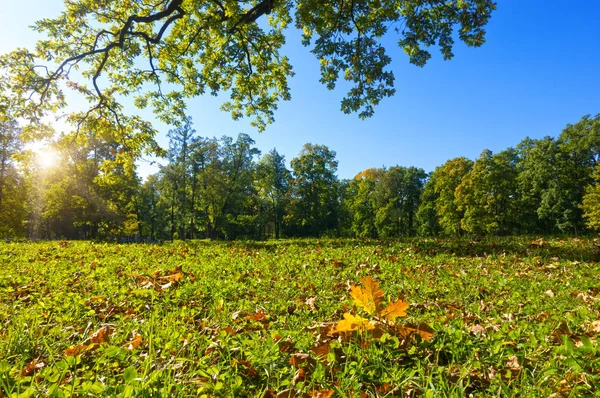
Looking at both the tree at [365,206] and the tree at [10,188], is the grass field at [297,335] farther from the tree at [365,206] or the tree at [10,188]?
the tree at [365,206]

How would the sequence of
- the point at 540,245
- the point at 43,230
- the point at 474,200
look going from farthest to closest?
the point at 43,230
the point at 474,200
the point at 540,245

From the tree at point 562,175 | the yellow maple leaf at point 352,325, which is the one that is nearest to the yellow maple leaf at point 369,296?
the yellow maple leaf at point 352,325

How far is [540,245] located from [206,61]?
1375 centimetres

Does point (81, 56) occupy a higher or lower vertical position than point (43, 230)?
higher

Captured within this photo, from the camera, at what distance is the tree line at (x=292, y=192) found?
28.2 m

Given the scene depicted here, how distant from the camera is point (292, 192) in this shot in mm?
40781

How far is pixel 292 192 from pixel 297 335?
38248mm

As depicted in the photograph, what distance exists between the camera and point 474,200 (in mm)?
35688

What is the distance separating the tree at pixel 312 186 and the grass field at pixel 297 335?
34.3m

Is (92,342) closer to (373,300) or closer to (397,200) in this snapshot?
(373,300)

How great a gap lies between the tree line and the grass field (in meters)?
24.2

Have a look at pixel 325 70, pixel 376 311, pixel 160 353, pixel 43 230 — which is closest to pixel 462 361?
pixel 376 311

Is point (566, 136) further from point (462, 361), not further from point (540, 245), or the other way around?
point (462, 361)

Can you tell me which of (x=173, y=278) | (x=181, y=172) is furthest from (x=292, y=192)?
(x=173, y=278)
